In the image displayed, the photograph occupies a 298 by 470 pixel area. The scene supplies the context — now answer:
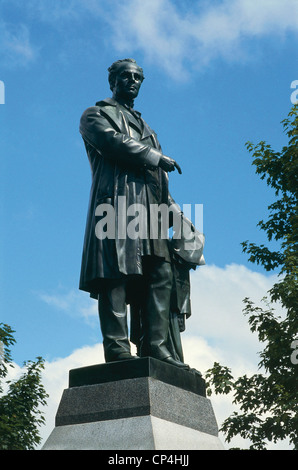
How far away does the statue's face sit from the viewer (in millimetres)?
7497

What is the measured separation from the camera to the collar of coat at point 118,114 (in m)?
7.38

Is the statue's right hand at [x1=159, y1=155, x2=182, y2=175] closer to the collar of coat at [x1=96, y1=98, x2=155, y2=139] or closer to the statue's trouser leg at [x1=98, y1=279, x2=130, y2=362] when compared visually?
the collar of coat at [x1=96, y1=98, x2=155, y2=139]

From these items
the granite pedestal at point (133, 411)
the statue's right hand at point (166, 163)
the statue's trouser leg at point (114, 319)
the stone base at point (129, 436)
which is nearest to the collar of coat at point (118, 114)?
the statue's right hand at point (166, 163)

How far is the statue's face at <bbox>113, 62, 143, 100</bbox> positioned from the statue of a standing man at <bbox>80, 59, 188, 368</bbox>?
1 centimetres

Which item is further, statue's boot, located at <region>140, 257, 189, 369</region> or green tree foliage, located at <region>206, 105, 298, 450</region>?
green tree foliage, located at <region>206, 105, 298, 450</region>

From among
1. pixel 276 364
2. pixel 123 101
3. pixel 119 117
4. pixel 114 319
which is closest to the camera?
pixel 114 319

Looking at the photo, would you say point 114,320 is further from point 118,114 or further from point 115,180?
point 118,114

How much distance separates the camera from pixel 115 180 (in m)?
7.07

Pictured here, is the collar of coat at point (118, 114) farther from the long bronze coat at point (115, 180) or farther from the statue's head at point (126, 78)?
the statue's head at point (126, 78)

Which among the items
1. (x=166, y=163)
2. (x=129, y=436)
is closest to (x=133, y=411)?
(x=129, y=436)

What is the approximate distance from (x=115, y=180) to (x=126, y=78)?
4.13ft

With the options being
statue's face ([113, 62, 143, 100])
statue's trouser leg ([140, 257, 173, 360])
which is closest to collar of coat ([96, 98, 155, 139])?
statue's face ([113, 62, 143, 100])
